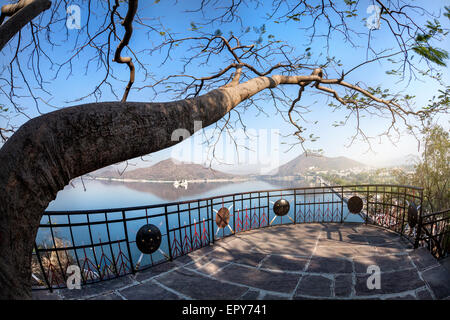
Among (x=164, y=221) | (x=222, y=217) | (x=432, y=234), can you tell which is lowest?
(x=164, y=221)

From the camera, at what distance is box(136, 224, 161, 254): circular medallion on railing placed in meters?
3.96

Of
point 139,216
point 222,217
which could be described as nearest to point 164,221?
point 139,216

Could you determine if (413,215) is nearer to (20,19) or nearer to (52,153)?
(52,153)

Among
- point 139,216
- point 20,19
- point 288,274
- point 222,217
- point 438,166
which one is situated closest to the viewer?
point 20,19

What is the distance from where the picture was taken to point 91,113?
4.60 ft

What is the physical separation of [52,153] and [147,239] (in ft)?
10.6

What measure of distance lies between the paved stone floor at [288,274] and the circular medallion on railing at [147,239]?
0.41m

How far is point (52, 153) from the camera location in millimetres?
1263

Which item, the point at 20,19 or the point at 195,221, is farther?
the point at 195,221

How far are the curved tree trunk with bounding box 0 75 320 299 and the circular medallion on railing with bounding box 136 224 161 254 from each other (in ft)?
9.28

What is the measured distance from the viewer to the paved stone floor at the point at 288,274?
2973 millimetres
